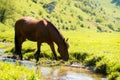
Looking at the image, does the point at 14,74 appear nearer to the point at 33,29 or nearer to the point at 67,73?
the point at 67,73

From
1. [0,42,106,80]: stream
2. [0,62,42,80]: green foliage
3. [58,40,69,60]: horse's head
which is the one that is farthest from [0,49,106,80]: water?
[0,62,42,80]: green foliage

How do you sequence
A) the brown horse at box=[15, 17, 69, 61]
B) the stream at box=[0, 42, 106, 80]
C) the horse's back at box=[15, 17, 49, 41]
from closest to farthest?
the stream at box=[0, 42, 106, 80]
the brown horse at box=[15, 17, 69, 61]
the horse's back at box=[15, 17, 49, 41]

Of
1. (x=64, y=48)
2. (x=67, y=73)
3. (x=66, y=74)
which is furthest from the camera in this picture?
(x=64, y=48)

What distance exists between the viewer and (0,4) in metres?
155

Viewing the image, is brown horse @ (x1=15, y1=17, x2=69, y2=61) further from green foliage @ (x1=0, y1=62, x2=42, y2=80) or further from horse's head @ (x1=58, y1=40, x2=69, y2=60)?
green foliage @ (x1=0, y1=62, x2=42, y2=80)

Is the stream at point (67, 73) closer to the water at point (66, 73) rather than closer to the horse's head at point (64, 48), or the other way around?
the water at point (66, 73)

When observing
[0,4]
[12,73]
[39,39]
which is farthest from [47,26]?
[0,4]

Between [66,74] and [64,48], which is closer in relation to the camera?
[66,74]

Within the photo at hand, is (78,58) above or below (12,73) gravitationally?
below

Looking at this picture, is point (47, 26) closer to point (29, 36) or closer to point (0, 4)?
point (29, 36)

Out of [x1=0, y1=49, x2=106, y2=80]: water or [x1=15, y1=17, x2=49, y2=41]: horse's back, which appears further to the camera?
[x1=15, y1=17, x2=49, y2=41]: horse's back

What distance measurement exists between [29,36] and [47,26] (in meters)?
2.26

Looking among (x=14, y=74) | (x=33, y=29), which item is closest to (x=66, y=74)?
(x=33, y=29)

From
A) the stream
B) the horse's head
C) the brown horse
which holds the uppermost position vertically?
the brown horse
